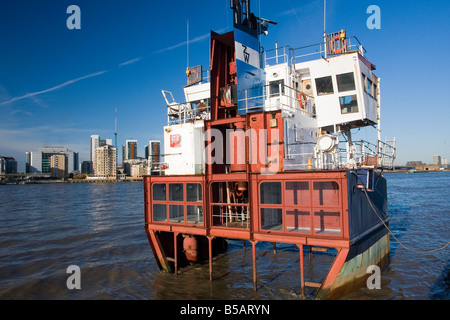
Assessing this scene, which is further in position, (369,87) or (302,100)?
(369,87)

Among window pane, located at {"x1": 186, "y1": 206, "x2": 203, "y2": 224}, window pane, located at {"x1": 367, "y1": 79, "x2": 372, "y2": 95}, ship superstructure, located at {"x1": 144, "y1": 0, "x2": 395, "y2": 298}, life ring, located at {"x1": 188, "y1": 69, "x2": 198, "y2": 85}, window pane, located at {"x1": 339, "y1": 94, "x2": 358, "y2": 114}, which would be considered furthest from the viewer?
life ring, located at {"x1": 188, "y1": 69, "x2": 198, "y2": 85}

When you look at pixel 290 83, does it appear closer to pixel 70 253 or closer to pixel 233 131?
pixel 233 131

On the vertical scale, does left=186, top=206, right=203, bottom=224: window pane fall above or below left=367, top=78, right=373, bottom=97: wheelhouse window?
below

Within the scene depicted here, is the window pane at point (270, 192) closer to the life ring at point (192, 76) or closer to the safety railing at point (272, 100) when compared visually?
the safety railing at point (272, 100)

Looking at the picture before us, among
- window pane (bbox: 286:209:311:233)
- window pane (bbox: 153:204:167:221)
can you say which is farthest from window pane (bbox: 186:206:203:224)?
window pane (bbox: 286:209:311:233)

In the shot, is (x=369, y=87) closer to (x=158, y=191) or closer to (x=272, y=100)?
(x=272, y=100)

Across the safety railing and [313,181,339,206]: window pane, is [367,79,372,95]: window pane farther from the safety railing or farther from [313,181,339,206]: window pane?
[313,181,339,206]: window pane

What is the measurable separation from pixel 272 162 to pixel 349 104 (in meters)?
6.53

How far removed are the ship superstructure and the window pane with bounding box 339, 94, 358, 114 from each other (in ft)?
0.17

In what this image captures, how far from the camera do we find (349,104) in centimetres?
1666

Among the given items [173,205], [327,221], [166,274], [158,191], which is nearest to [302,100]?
[327,221]

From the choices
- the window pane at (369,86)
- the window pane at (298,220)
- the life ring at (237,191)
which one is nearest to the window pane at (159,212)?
the life ring at (237,191)

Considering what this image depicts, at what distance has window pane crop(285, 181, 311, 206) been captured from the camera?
13109 millimetres
